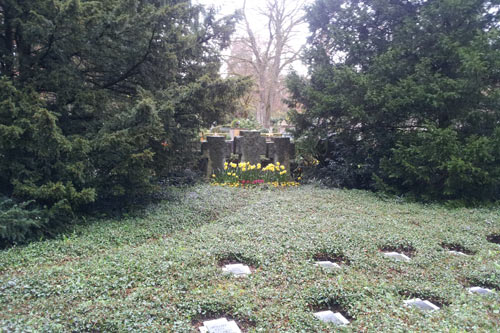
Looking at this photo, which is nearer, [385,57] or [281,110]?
[385,57]

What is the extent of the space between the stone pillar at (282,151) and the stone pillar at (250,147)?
43cm

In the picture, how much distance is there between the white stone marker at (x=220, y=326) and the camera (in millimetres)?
2078

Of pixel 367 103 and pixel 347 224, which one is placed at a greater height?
pixel 367 103

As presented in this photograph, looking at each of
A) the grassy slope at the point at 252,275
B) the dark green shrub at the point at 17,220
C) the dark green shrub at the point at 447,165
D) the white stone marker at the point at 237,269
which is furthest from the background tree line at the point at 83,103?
the dark green shrub at the point at 447,165

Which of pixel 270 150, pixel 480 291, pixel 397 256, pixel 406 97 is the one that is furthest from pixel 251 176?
pixel 480 291

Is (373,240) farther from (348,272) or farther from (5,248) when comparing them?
(5,248)

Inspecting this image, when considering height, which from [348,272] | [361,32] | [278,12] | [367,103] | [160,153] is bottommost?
[348,272]

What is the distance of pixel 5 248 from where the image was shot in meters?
3.34

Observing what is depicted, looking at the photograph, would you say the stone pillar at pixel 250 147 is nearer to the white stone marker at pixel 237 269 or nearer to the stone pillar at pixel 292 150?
the stone pillar at pixel 292 150

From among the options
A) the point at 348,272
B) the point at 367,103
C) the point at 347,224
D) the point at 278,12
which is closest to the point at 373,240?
the point at 347,224

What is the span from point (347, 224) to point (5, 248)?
3804mm

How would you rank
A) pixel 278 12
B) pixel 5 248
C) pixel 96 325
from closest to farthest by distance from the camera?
pixel 96 325 < pixel 5 248 < pixel 278 12

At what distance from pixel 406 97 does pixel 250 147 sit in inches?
143

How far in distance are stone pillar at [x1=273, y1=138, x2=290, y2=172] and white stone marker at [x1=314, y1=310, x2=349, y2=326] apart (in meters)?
6.13
